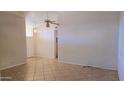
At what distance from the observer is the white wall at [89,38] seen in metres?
1.52

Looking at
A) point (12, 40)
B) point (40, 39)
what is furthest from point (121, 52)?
point (12, 40)

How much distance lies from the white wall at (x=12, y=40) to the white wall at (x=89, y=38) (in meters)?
0.42

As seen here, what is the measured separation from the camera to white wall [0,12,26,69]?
153 centimetres

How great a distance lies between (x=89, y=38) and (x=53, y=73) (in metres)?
0.54

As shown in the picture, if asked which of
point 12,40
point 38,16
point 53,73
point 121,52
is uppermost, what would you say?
point 38,16

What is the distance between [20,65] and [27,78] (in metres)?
0.17

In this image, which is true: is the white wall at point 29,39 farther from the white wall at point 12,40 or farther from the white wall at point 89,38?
the white wall at point 89,38

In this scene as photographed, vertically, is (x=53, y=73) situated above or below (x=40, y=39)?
below

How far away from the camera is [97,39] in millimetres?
1579

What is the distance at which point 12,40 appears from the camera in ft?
5.26

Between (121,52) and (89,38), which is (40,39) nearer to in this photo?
(89,38)

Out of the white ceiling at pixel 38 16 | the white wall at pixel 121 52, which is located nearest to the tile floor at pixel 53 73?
the white wall at pixel 121 52
